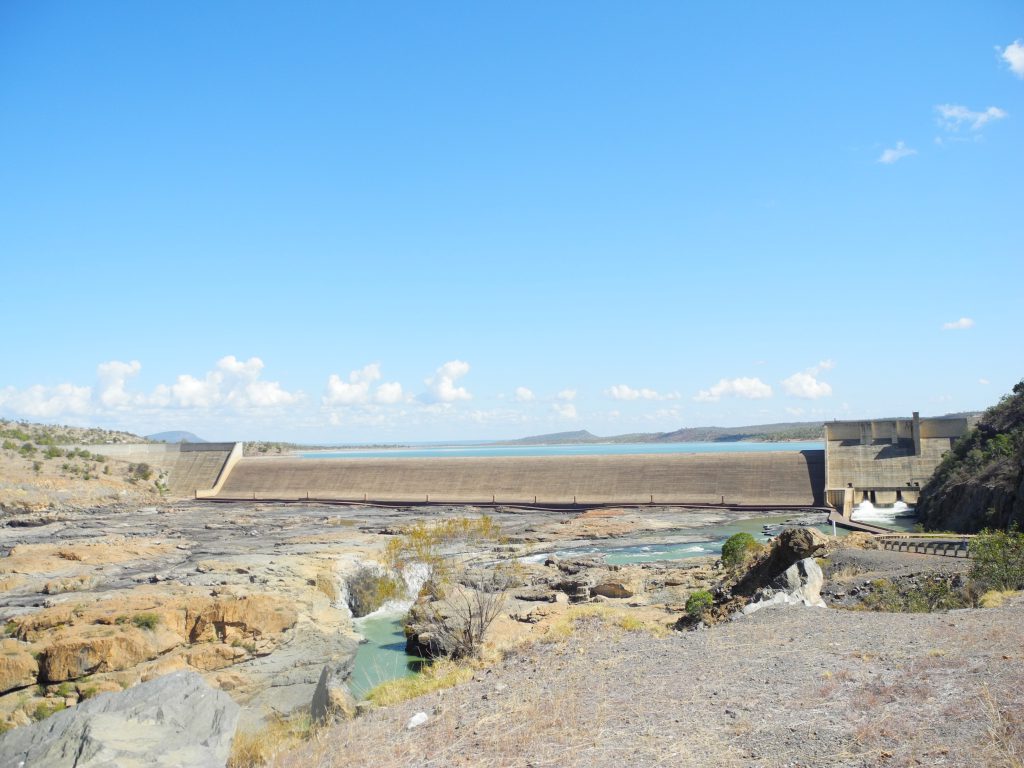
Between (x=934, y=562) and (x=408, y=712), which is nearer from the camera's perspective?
(x=408, y=712)

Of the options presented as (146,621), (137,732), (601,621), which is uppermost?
(137,732)

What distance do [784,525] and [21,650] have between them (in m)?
34.7

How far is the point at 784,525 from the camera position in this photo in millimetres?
38375

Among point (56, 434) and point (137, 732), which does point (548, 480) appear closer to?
point (137, 732)

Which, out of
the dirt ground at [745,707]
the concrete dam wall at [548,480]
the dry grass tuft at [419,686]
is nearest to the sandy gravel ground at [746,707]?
the dirt ground at [745,707]

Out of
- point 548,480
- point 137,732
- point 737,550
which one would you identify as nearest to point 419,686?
point 137,732

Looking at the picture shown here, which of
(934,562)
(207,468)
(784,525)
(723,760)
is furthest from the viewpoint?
(207,468)

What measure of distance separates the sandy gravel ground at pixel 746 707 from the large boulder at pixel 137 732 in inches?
39.8

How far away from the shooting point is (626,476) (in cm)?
5122

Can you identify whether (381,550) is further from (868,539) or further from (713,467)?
(713,467)

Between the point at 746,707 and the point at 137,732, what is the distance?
6.51 m

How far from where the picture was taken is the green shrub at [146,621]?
16.1 m

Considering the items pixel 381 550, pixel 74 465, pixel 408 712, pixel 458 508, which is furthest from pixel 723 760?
pixel 74 465

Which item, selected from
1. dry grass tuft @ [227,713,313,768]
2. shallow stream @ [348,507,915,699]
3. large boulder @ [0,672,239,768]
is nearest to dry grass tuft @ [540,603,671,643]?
shallow stream @ [348,507,915,699]
